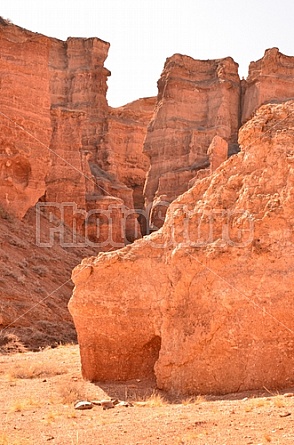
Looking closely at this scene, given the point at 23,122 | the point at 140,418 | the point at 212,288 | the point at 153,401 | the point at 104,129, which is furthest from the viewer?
the point at 104,129

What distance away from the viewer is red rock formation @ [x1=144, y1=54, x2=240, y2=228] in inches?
1460

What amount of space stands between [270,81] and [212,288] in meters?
32.9

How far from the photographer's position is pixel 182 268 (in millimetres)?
7840

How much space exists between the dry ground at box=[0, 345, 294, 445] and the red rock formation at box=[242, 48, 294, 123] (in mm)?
32308

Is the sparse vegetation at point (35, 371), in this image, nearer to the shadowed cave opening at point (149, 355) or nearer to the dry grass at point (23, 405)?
the shadowed cave opening at point (149, 355)

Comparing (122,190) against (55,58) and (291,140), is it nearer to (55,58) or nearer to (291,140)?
(55,58)

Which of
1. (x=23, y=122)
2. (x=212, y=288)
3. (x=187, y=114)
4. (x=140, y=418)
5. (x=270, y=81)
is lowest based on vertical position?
(x=140, y=418)

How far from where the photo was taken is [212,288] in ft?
24.3

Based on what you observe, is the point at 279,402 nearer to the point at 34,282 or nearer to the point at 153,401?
the point at 153,401

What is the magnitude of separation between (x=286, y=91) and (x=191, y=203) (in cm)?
3147

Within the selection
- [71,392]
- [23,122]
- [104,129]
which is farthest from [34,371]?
[104,129]

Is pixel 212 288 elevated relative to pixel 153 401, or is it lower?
elevated

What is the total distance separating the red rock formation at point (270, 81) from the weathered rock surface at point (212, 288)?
99.3 ft

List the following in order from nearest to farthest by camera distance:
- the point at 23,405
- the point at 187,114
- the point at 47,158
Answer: the point at 23,405 < the point at 47,158 < the point at 187,114
